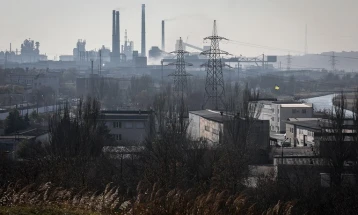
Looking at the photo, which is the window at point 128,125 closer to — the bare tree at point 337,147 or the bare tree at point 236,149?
the bare tree at point 236,149

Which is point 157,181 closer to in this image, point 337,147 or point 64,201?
point 64,201

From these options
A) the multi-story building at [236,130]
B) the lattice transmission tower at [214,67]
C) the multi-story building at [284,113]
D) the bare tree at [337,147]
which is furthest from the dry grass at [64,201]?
the multi-story building at [284,113]

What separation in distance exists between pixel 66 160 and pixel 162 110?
389cm

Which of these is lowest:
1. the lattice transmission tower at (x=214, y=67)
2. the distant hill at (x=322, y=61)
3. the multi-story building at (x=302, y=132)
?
the multi-story building at (x=302, y=132)

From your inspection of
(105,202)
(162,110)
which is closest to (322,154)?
(105,202)

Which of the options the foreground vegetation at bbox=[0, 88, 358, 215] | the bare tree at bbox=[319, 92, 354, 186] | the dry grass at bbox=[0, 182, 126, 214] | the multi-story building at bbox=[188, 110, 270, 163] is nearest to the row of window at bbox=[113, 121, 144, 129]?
the multi-story building at bbox=[188, 110, 270, 163]

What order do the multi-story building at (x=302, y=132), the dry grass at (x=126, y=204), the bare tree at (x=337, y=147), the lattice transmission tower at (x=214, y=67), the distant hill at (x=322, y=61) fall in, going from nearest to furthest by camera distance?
1. the dry grass at (x=126, y=204)
2. the bare tree at (x=337, y=147)
3. the multi-story building at (x=302, y=132)
4. the lattice transmission tower at (x=214, y=67)
5. the distant hill at (x=322, y=61)

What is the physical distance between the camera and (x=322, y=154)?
5.20m

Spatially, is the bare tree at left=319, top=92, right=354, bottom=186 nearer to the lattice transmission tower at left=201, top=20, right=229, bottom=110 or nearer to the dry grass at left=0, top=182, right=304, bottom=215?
the dry grass at left=0, top=182, right=304, bottom=215

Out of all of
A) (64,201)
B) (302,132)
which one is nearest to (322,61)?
(302,132)

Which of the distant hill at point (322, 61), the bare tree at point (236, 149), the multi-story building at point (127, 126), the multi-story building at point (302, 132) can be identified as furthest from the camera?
the distant hill at point (322, 61)

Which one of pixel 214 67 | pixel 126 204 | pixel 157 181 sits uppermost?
pixel 214 67

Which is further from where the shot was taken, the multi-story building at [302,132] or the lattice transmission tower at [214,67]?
the lattice transmission tower at [214,67]

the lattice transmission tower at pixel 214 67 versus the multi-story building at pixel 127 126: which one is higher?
the lattice transmission tower at pixel 214 67
